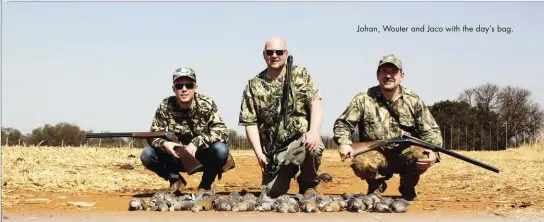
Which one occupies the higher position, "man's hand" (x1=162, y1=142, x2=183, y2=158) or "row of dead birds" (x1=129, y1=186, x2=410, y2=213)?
"man's hand" (x1=162, y1=142, x2=183, y2=158)

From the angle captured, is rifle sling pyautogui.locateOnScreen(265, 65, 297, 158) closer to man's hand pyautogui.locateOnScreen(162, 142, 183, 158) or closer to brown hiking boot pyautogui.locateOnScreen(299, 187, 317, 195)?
brown hiking boot pyautogui.locateOnScreen(299, 187, 317, 195)

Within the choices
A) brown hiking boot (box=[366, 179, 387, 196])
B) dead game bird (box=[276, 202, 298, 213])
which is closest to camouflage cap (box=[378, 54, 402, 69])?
brown hiking boot (box=[366, 179, 387, 196])

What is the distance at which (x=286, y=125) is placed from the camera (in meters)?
8.25

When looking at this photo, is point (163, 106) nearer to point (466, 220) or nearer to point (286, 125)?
point (286, 125)

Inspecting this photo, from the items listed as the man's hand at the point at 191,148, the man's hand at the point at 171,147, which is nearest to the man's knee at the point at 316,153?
the man's hand at the point at 191,148

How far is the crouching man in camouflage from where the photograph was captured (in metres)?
8.51

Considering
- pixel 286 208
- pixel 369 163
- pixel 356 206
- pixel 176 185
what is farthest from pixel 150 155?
pixel 356 206

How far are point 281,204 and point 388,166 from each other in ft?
5.64

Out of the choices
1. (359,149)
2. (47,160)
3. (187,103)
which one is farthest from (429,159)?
(47,160)

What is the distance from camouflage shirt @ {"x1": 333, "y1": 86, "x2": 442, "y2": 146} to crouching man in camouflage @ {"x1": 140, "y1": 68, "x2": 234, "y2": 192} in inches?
58.5

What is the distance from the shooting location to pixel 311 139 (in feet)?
25.8

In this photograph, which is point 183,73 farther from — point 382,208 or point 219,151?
point 382,208

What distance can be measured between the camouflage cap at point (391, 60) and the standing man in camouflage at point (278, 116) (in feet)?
2.72

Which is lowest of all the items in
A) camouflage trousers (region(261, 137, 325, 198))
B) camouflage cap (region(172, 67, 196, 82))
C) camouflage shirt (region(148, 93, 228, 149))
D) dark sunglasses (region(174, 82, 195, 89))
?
camouflage trousers (region(261, 137, 325, 198))
